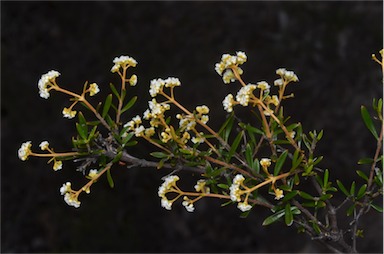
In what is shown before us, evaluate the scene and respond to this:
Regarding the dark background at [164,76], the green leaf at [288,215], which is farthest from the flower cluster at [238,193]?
the dark background at [164,76]

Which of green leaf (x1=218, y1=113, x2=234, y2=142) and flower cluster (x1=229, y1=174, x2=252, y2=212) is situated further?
green leaf (x1=218, y1=113, x2=234, y2=142)

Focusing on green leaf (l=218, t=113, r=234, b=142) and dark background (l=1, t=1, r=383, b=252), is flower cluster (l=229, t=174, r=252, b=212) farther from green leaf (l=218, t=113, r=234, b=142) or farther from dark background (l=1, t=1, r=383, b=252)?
dark background (l=1, t=1, r=383, b=252)

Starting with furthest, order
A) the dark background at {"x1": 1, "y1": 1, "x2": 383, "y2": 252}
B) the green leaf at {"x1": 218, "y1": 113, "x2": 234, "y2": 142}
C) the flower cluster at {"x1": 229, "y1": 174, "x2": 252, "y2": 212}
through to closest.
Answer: the dark background at {"x1": 1, "y1": 1, "x2": 383, "y2": 252}
the green leaf at {"x1": 218, "y1": 113, "x2": 234, "y2": 142}
the flower cluster at {"x1": 229, "y1": 174, "x2": 252, "y2": 212}

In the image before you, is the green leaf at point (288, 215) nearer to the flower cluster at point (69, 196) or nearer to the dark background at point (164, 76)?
the flower cluster at point (69, 196)

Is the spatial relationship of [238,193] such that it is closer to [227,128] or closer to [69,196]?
[227,128]

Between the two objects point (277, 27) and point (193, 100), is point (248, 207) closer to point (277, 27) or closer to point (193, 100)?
point (193, 100)

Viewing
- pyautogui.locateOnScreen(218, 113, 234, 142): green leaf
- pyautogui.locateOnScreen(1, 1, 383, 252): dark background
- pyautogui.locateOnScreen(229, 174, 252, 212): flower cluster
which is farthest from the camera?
pyautogui.locateOnScreen(1, 1, 383, 252): dark background

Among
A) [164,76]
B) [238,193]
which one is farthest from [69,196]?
[164,76]

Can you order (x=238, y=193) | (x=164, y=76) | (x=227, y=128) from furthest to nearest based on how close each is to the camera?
(x=164, y=76), (x=227, y=128), (x=238, y=193)

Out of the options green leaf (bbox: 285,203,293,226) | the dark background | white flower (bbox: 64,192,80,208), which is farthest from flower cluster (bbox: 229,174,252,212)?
the dark background
